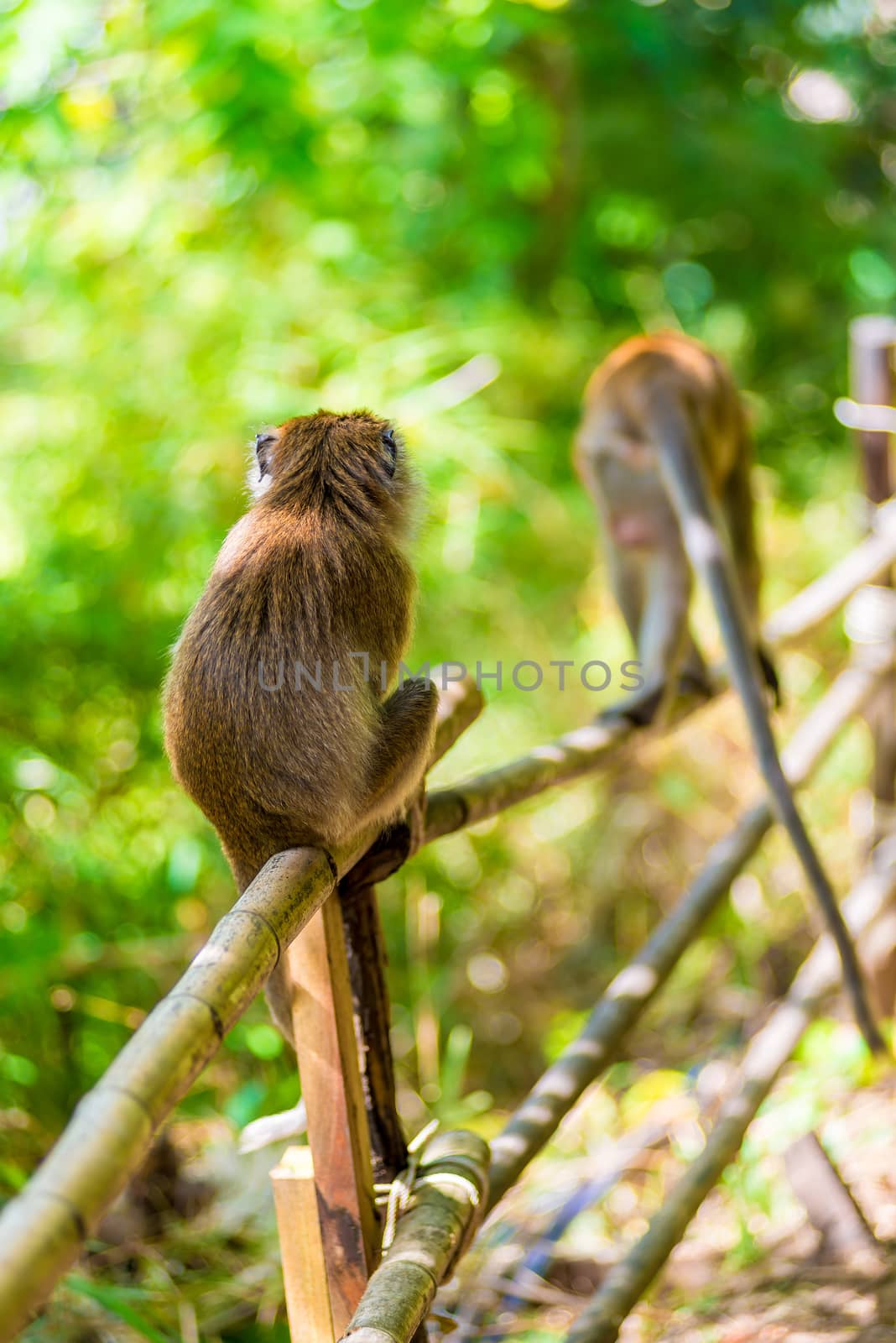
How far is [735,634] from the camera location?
9.62 feet

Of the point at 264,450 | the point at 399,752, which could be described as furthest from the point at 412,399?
the point at 399,752

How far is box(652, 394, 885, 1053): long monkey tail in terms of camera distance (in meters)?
2.74

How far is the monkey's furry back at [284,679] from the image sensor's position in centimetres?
175

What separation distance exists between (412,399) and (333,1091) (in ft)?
14.0

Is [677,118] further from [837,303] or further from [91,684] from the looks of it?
[91,684]

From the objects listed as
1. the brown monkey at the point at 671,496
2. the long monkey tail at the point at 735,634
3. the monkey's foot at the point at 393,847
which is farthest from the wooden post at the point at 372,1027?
the brown monkey at the point at 671,496

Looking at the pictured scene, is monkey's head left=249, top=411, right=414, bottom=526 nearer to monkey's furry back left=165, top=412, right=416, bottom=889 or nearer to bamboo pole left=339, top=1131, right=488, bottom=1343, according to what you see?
monkey's furry back left=165, top=412, right=416, bottom=889

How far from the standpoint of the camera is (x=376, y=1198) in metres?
1.83

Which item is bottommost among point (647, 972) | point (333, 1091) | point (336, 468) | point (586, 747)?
point (647, 972)

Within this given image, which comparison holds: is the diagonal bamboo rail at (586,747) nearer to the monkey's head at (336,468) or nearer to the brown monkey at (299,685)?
the brown monkey at (299,685)

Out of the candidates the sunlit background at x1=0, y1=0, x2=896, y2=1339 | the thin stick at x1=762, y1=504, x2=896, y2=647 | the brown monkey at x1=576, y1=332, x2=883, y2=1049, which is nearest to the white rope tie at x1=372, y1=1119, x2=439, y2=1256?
the brown monkey at x1=576, y1=332, x2=883, y2=1049

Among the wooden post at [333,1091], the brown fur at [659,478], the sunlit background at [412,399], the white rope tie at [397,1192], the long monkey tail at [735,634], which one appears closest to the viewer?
the wooden post at [333,1091]

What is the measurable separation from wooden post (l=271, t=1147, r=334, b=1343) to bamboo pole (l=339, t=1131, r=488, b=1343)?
11 cm

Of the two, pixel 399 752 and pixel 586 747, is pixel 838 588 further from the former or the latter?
pixel 399 752
